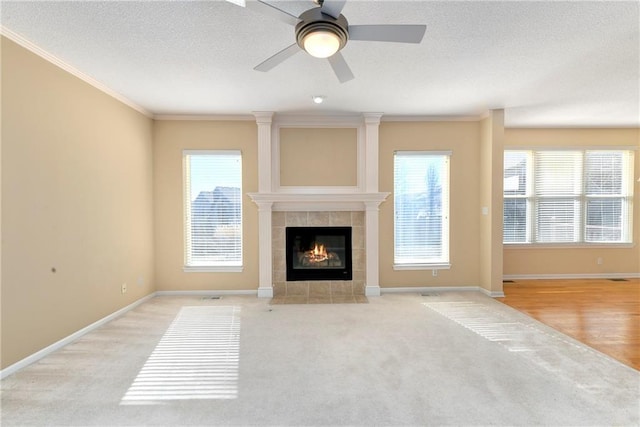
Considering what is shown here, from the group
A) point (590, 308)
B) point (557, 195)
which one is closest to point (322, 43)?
point (590, 308)

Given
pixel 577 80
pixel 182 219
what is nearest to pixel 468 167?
pixel 577 80

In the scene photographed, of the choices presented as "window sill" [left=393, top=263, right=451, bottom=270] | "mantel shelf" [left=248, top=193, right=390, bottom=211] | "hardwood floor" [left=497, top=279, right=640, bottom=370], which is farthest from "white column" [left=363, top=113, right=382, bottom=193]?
"hardwood floor" [left=497, top=279, right=640, bottom=370]

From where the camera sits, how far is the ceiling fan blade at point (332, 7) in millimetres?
1712

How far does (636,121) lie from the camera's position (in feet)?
17.3

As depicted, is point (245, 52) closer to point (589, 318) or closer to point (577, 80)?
point (577, 80)

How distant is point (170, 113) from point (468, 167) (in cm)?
468

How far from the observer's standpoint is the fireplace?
195 inches

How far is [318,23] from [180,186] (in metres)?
3.73

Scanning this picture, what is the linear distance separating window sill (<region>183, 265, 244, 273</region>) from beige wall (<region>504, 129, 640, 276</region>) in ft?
15.3

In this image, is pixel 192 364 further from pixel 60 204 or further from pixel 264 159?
pixel 264 159

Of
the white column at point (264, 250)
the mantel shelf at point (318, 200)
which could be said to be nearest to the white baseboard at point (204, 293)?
the white column at point (264, 250)

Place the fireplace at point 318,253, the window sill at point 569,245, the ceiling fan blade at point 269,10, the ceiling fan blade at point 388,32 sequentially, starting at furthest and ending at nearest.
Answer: the window sill at point 569,245, the fireplace at point 318,253, the ceiling fan blade at point 388,32, the ceiling fan blade at point 269,10

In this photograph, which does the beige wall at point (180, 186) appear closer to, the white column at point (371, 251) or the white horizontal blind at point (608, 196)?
the white column at point (371, 251)

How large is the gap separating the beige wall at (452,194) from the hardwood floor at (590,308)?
79 cm
